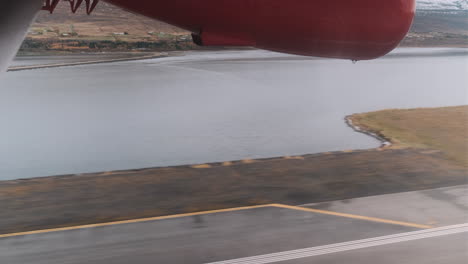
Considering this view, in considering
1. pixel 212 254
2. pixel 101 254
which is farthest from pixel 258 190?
pixel 101 254

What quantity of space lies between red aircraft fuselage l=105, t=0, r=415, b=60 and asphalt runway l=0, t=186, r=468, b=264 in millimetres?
1960

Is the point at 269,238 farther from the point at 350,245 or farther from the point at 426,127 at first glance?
the point at 426,127

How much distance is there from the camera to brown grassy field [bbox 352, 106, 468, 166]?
32.7 feet

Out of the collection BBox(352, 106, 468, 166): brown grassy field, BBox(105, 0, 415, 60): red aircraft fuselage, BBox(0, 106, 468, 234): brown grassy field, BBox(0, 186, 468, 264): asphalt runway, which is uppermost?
BBox(105, 0, 415, 60): red aircraft fuselage

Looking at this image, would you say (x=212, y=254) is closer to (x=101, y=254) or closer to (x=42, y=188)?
(x=101, y=254)

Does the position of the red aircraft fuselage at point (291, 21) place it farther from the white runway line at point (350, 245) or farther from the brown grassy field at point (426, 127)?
the brown grassy field at point (426, 127)

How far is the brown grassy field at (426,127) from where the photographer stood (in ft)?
32.7

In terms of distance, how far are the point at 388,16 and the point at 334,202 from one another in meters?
3.04

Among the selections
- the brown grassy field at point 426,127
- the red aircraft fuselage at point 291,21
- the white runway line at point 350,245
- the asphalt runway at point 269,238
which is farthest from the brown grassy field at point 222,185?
the red aircraft fuselage at point 291,21

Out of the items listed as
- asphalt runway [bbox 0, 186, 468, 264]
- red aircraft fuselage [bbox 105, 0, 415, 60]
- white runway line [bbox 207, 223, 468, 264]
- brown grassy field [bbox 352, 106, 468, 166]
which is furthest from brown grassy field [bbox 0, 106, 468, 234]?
red aircraft fuselage [bbox 105, 0, 415, 60]

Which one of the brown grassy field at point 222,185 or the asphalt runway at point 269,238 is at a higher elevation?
the asphalt runway at point 269,238

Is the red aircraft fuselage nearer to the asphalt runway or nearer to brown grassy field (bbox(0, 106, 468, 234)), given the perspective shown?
the asphalt runway

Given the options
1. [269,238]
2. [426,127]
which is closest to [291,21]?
[269,238]

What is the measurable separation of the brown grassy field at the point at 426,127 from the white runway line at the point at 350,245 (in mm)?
3593
